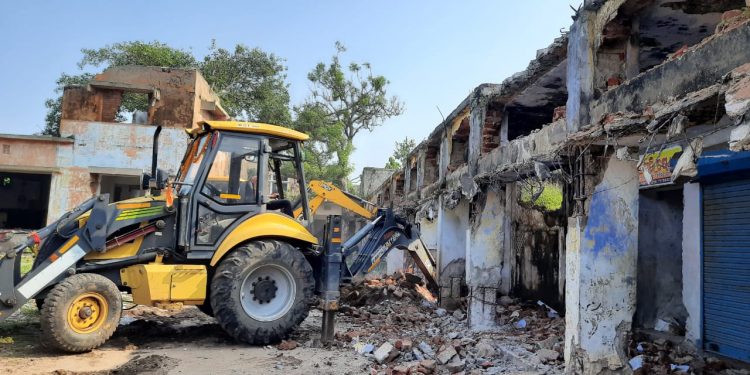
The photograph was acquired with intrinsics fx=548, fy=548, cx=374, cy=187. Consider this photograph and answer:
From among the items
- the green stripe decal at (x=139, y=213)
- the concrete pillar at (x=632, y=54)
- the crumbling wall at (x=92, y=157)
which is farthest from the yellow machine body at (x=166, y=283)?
the crumbling wall at (x=92, y=157)

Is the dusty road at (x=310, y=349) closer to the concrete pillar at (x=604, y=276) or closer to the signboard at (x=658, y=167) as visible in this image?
the concrete pillar at (x=604, y=276)

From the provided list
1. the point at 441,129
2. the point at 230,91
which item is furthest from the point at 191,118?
the point at 441,129

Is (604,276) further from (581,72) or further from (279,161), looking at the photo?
(279,161)

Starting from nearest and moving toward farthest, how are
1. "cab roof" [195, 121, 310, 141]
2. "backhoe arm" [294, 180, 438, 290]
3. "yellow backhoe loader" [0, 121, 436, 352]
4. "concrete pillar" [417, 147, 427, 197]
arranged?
"yellow backhoe loader" [0, 121, 436, 352] < "cab roof" [195, 121, 310, 141] < "backhoe arm" [294, 180, 438, 290] < "concrete pillar" [417, 147, 427, 197]

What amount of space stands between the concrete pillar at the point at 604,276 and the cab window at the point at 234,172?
14.1 ft

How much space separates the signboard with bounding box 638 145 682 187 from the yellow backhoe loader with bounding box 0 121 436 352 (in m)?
4.24

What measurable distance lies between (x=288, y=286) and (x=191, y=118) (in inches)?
522

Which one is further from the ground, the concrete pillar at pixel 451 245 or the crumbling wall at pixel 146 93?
the crumbling wall at pixel 146 93

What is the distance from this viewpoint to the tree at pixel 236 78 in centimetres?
2600

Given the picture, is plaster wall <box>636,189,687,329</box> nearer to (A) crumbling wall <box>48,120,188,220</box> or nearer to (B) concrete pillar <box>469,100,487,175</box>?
(B) concrete pillar <box>469,100,487,175</box>

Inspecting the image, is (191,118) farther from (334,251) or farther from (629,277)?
(629,277)

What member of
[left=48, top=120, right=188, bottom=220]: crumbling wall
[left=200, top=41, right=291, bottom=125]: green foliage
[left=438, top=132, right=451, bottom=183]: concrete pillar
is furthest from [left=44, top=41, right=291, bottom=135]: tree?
[left=438, top=132, right=451, bottom=183]: concrete pillar

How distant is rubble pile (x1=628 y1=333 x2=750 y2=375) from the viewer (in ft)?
20.3

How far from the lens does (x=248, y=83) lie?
92.5 ft
